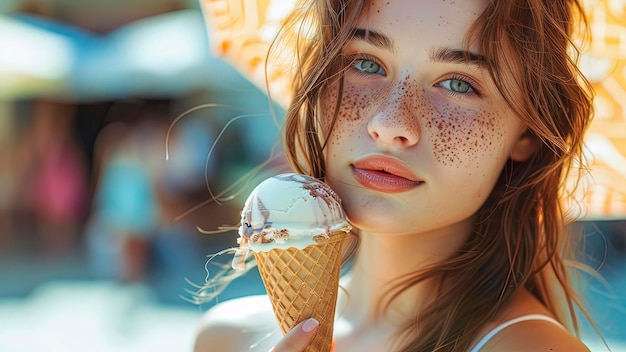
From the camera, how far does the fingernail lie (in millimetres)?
1603

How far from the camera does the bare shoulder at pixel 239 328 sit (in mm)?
2182

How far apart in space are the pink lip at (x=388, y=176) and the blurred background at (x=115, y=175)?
403 centimetres

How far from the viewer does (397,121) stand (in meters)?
1.68

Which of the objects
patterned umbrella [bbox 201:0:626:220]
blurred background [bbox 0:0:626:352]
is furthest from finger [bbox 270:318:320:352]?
blurred background [bbox 0:0:626:352]

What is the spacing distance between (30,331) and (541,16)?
21.4 feet

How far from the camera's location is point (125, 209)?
750 centimetres

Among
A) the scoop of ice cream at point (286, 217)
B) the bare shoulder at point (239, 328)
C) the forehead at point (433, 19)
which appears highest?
the forehead at point (433, 19)

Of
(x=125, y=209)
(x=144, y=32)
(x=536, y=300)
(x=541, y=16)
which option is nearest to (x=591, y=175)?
(x=536, y=300)

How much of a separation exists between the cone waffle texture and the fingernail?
3 cm

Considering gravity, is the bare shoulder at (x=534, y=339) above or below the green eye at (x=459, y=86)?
below

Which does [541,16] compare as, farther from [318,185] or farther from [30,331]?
[30,331]

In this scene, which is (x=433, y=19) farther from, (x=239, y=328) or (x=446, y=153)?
(x=239, y=328)

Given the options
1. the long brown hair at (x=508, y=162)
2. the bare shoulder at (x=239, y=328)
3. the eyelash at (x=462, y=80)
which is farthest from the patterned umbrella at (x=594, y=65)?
the bare shoulder at (x=239, y=328)

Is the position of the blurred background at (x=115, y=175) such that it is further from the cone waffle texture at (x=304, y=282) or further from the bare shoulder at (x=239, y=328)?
the cone waffle texture at (x=304, y=282)
